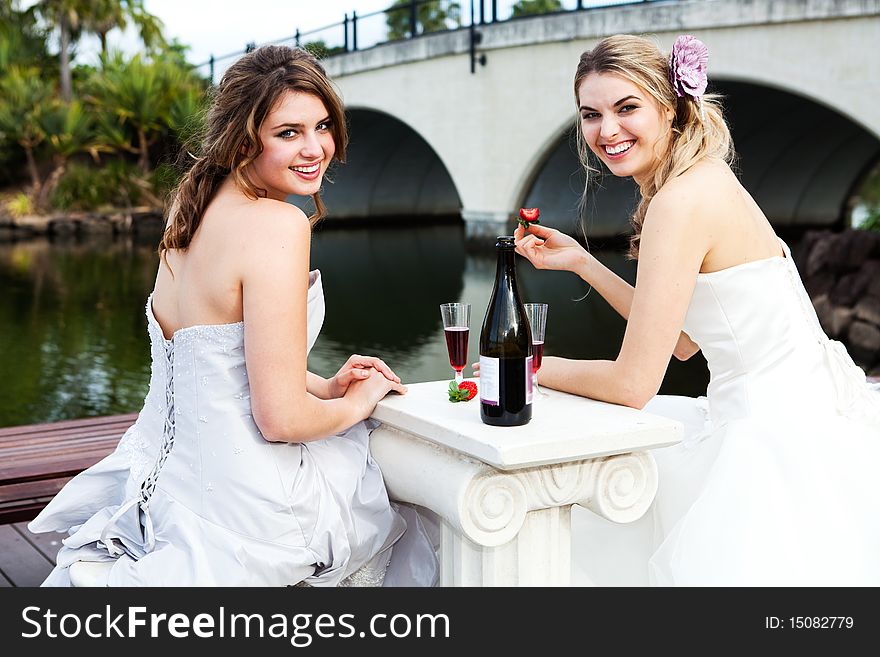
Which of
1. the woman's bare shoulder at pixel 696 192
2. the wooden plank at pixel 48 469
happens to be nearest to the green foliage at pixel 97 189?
the wooden plank at pixel 48 469

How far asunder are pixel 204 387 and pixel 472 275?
41.8 feet

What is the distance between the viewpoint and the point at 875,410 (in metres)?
2.47

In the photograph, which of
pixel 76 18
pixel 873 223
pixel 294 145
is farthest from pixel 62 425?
pixel 76 18

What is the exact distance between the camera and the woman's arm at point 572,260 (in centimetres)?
266

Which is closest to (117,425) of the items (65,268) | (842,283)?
(842,283)

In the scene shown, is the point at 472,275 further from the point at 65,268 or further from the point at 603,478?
the point at 603,478

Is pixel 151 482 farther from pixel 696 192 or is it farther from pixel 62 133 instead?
pixel 62 133

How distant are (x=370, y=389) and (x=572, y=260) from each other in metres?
0.67

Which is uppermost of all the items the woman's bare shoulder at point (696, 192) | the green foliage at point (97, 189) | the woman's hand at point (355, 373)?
the woman's bare shoulder at point (696, 192)

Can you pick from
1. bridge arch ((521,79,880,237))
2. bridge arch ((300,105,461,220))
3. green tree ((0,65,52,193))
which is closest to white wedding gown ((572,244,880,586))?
bridge arch ((521,79,880,237))

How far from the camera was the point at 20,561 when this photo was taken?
300 cm

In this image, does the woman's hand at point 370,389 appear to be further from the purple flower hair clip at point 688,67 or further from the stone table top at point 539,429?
the purple flower hair clip at point 688,67

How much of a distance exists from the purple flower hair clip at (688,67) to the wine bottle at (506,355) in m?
0.70
